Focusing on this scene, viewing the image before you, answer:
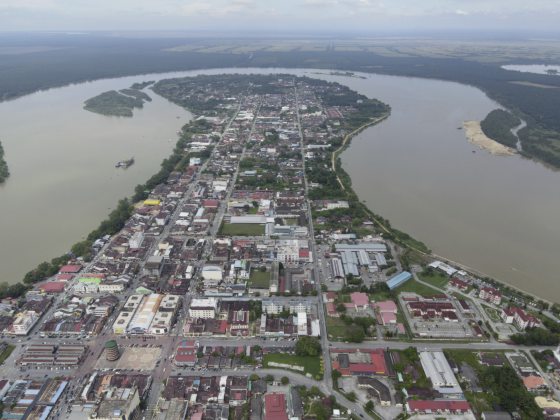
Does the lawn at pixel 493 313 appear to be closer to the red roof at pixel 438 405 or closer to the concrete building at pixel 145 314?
the red roof at pixel 438 405

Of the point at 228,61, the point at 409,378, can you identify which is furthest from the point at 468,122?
the point at 228,61

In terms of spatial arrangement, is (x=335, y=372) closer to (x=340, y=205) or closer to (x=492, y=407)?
(x=492, y=407)

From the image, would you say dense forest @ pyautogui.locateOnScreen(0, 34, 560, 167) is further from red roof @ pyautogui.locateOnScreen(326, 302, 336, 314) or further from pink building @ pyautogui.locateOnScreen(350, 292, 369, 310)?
red roof @ pyautogui.locateOnScreen(326, 302, 336, 314)

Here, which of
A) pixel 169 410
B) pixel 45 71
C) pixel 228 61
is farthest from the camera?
pixel 228 61

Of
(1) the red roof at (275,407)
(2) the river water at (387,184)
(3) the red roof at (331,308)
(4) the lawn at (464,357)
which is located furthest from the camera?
(2) the river water at (387,184)

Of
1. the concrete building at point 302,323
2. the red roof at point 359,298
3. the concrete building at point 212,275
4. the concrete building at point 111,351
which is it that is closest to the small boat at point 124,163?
the concrete building at point 212,275

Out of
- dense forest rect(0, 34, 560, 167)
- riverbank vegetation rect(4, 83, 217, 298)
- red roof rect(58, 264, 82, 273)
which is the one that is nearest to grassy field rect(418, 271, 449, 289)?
red roof rect(58, 264, 82, 273)
